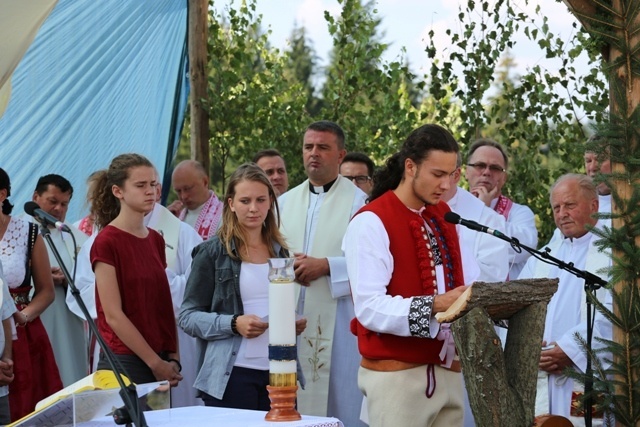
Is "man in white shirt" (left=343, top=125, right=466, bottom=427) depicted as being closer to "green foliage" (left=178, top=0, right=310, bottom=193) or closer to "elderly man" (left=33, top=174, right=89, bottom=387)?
"elderly man" (left=33, top=174, right=89, bottom=387)

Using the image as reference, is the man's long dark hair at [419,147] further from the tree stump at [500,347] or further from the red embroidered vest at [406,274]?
the tree stump at [500,347]

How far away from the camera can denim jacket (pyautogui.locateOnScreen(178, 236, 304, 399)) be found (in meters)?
5.40

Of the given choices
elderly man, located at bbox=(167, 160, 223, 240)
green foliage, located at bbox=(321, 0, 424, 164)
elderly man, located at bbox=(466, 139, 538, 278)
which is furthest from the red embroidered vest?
green foliage, located at bbox=(321, 0, 424, 164)

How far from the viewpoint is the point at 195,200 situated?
8367mm

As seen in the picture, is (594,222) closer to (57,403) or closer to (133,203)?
(133,203)

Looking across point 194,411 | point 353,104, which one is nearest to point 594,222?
point 194,411

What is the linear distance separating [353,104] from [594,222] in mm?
3737

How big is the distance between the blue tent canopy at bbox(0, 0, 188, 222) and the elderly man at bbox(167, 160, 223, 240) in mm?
201

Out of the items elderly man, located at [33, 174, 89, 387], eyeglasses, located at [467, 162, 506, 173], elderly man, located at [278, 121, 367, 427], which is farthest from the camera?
eyeglasses, located at [467, 162, 506, 173]

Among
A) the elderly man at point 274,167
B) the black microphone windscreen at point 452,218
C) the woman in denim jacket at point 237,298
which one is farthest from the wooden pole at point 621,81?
the elderly man at point 274,167

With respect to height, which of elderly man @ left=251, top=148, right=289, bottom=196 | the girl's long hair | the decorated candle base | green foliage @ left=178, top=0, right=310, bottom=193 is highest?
green foliage @ left=178, top=0, right=310, bottom=193

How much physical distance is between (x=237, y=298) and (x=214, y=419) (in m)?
1.52

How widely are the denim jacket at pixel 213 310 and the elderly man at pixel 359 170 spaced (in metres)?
3.01

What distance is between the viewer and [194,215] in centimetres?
840
